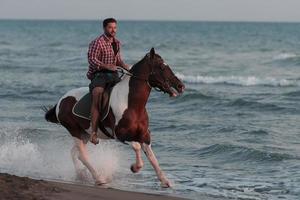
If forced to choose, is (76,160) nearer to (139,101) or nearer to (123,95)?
(123,95)

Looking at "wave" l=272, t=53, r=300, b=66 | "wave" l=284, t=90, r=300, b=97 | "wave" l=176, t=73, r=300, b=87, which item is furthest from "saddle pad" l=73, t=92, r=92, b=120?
"wave" l=272, t=53, r=300, b=66

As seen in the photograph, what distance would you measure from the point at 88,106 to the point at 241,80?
64.4ft

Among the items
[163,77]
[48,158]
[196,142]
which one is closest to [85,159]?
[163,77]

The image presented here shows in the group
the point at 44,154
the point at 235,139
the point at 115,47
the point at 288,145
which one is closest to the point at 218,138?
the point at 235,139

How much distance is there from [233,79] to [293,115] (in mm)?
11212

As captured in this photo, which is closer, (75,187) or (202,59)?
(75,187)

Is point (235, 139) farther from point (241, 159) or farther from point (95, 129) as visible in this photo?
point (95, 129)

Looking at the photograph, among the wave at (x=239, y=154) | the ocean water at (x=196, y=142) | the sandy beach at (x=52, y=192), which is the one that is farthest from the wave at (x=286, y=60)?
the sandy beach at (x=52, y=192)

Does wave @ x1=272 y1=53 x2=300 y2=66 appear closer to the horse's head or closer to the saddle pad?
the saddle pad

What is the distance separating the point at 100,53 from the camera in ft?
31.5

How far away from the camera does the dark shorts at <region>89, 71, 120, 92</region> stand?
9458 millimetres

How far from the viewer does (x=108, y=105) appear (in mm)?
9352

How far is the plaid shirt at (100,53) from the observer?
9.53m

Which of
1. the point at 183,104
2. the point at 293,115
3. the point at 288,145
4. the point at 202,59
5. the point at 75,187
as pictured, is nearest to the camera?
the point at 75,187
